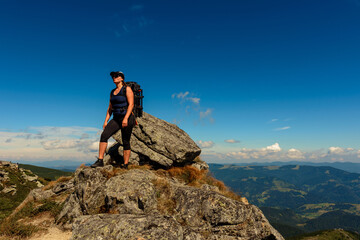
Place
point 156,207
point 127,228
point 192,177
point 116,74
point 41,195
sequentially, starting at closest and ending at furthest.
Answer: point 127,228 → point 156,207 → point 116,74 → point 41,195 → point 192,177

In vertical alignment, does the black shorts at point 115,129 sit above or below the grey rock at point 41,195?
above

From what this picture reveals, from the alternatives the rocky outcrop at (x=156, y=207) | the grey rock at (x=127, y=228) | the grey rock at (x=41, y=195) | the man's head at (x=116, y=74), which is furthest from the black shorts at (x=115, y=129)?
the grey rock at (x=41, y=195)

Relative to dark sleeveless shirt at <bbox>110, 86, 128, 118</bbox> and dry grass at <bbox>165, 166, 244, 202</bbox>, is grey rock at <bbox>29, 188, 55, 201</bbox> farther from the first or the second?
dark sleeveless shirt at <bbox>110, 86, 128, 118</bbox>

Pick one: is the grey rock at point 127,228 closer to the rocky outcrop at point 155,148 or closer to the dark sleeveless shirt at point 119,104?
the dark sleeveless shirt at point 119,104

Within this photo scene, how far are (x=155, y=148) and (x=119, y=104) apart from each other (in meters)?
7.30

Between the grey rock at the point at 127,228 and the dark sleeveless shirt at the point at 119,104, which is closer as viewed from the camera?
the grey rock at the point at 127,228

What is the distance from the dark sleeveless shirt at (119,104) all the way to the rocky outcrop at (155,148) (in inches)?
262

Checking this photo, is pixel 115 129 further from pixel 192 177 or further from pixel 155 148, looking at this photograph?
pixel 192 177

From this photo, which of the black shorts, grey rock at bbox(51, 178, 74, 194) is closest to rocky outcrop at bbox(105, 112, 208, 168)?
grey rock at bbox(51, 178, 74, 194)

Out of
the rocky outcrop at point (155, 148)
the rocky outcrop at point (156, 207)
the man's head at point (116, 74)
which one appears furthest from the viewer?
the rocky outcrop at point (155, 148)

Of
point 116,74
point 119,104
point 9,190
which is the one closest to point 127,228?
point 119,104

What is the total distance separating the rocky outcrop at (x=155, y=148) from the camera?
1638 centimetres

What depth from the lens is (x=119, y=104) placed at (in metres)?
10.3

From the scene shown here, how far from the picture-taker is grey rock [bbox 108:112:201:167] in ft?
53.7
